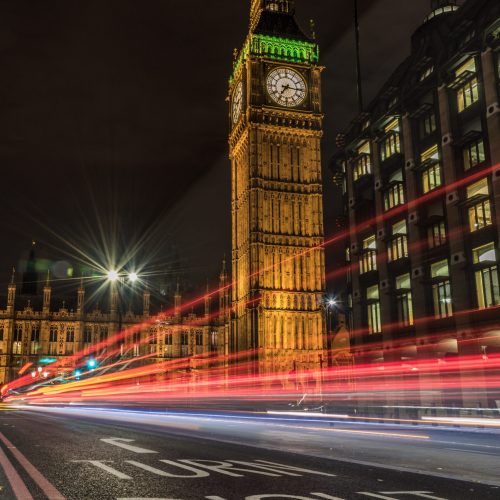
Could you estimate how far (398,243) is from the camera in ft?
135

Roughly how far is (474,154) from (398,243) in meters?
9.17

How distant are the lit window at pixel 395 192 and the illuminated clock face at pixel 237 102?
57536 mm

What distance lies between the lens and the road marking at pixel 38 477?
26.0ft

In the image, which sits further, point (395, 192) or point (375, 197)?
point (375, 197)

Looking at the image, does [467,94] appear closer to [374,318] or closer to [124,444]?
[374,318]

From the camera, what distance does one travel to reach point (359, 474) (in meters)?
10.4

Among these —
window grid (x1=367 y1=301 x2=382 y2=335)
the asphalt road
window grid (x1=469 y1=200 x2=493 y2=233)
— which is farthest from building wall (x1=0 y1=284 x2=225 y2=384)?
the asphalt road

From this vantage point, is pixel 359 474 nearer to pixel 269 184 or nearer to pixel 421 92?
pixel 421 92

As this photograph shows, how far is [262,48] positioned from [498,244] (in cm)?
7036

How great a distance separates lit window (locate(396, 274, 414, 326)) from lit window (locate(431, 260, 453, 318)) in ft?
8.80

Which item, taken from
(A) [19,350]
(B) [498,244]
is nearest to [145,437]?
(B) [498,244]

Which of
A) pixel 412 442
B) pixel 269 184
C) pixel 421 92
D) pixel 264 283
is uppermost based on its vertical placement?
pixel 269 184

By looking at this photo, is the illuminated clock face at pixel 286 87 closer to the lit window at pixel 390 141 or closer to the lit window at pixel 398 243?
the lit window at pixel 390 141

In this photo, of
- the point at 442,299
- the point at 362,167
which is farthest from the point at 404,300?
the point at 362,167
